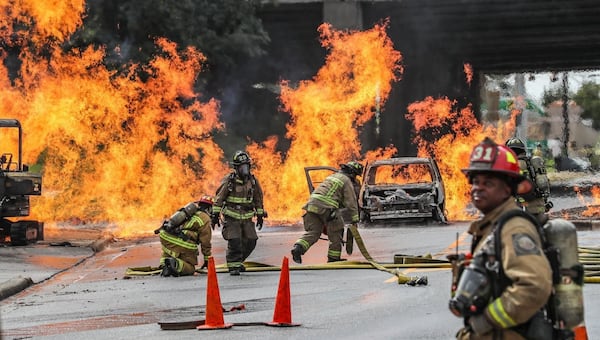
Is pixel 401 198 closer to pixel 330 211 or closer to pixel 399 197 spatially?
pixel 399 197

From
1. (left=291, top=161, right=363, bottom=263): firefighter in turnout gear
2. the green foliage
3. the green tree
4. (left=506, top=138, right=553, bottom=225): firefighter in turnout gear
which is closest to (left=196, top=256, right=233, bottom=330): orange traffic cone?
(left=506, top=138, right=553, bottom=225): firefighter in turnout gear

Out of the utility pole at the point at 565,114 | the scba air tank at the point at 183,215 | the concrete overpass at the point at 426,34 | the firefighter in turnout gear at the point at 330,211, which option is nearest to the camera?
the scba air tank at the point at 183,215

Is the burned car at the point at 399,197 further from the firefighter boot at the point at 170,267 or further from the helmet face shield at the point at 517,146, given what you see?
the helmet face shield at the point at 517,146

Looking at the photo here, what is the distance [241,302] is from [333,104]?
83.0 ft

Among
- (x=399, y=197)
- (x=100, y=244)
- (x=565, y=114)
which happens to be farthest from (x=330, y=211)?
(x=565, y=114)

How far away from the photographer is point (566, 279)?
511cm

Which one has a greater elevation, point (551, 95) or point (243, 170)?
point (551, 95)

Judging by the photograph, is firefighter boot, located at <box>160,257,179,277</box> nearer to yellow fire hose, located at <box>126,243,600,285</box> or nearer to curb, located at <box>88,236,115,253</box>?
yellow fire hose, located at <box>126,243,600,285</box>

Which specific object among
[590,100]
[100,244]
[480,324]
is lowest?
[100,244]

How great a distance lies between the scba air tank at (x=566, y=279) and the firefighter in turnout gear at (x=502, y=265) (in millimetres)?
136

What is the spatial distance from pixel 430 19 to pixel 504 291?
35611 mm

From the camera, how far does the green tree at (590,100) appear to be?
344 ft

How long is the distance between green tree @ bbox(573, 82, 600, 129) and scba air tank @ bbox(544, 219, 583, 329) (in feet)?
336


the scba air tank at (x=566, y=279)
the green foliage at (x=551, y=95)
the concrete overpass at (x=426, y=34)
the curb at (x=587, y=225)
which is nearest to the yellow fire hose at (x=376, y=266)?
the scba air tank at (x=566, y=279)
